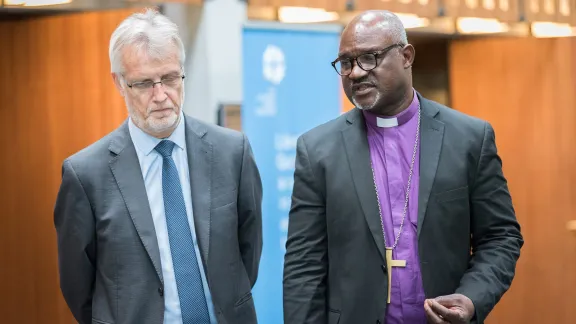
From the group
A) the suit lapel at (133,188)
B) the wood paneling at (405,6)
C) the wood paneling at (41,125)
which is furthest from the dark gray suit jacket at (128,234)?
the wood paneling at (405,6)

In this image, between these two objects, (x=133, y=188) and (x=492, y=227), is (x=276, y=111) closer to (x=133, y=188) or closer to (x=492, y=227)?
(x=133, y=188)

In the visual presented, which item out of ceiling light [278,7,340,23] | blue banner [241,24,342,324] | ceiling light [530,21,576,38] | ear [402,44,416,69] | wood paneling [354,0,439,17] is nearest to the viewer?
ear [402,44,416,69]

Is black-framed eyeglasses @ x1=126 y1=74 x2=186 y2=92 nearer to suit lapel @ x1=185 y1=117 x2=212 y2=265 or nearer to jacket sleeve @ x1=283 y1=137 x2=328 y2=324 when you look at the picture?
suit lapel @ x1=185 y1=117 x2=212 y2=265

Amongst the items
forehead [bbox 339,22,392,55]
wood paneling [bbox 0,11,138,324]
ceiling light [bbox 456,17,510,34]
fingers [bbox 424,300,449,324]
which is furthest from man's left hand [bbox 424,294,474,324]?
ceiling light [bbox 456,17,510,34]

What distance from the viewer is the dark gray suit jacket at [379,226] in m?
2.85

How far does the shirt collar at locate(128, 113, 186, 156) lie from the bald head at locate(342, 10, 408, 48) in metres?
0.68

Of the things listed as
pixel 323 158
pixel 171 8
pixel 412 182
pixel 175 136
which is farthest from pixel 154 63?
pixel 171 8

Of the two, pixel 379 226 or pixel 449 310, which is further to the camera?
pixel 379 226

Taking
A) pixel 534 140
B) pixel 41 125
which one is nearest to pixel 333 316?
pixel 41 125

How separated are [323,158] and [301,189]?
5.2 inches

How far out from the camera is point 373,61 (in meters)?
2.88

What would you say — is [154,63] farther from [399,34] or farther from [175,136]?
[399,34]

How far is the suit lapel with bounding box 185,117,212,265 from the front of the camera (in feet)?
9.64

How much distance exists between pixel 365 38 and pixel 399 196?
21.2 inches
